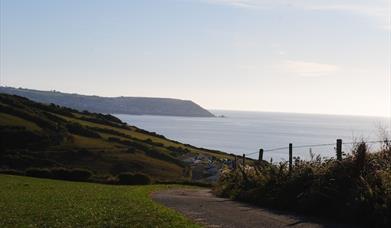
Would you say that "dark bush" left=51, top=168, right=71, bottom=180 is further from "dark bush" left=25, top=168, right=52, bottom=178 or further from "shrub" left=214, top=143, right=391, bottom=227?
"shrub" left=214, top=143, right=391, bottom=227

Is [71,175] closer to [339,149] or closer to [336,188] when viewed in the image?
[339,149]

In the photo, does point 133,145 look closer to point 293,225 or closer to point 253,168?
point 253,168

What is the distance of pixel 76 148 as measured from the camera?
91.8 meters

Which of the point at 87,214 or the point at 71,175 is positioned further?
the point at 71,175

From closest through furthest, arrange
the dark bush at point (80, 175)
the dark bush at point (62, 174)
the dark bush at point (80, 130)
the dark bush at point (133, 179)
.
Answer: the dark bush at point (133, 179) → the dark bush at point (80, 175) → the dark bush at point (62, 174) → the dark bush at point (80, 130)

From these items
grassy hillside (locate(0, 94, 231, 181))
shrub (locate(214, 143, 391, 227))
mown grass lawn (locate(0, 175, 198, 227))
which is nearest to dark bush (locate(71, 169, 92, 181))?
grassy hillside (locate(0, 94, 231, 181))

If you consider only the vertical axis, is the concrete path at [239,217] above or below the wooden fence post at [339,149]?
below

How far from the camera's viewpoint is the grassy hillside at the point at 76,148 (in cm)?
8442

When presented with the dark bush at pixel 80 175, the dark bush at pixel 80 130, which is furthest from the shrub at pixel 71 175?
the dark bush at pixel 80 130

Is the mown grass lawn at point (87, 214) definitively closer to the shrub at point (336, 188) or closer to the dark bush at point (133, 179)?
the shrub at point (336, 188)

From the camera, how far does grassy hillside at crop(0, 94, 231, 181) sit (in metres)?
84.4

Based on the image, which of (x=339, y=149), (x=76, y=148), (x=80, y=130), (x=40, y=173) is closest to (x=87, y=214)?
(x=339, y=149)

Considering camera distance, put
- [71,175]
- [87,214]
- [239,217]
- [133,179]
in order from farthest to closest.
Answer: [71,175]
[133,179]
[87,214]
[239,217]

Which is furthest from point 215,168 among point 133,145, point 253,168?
point 253,168
